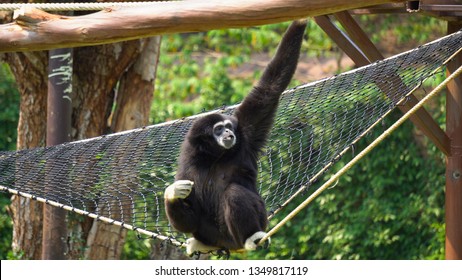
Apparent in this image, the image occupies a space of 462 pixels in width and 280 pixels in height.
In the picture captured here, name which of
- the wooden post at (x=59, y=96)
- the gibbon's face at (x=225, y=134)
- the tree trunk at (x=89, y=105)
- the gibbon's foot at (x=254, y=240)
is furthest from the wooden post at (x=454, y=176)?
the wooden post at (x=59, y=96)

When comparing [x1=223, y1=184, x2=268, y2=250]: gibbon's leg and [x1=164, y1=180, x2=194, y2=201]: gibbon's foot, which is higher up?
[x1=164, y1=180, x2=194, y2=201]: gibbon's foot

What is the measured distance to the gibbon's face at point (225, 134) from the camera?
493 cm

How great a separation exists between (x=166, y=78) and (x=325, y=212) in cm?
456

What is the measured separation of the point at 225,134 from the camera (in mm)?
4930

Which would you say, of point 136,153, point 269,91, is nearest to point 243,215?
point 269,91

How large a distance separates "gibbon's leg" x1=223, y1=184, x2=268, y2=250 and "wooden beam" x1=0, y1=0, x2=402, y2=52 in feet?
3.36

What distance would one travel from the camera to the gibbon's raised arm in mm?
5195

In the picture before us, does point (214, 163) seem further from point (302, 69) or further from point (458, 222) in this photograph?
point (302, 69)

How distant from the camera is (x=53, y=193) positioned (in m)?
5.60

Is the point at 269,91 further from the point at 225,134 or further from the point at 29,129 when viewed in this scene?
the point at 29,129

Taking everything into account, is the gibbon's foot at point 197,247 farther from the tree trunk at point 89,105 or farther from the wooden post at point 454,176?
the tree trunk at point 89,105

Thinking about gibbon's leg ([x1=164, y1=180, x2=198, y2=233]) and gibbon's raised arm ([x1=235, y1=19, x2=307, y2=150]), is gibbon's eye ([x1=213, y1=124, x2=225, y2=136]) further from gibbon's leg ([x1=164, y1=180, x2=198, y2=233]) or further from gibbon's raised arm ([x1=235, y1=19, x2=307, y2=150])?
gibbon's leg ([x1=164, y1=180, x2=198, y2=233])

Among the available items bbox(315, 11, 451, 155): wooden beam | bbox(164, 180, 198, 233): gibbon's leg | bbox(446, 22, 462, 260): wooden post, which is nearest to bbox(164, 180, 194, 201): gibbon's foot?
bbox(164, 180, 198, 233): gibbon's leg
